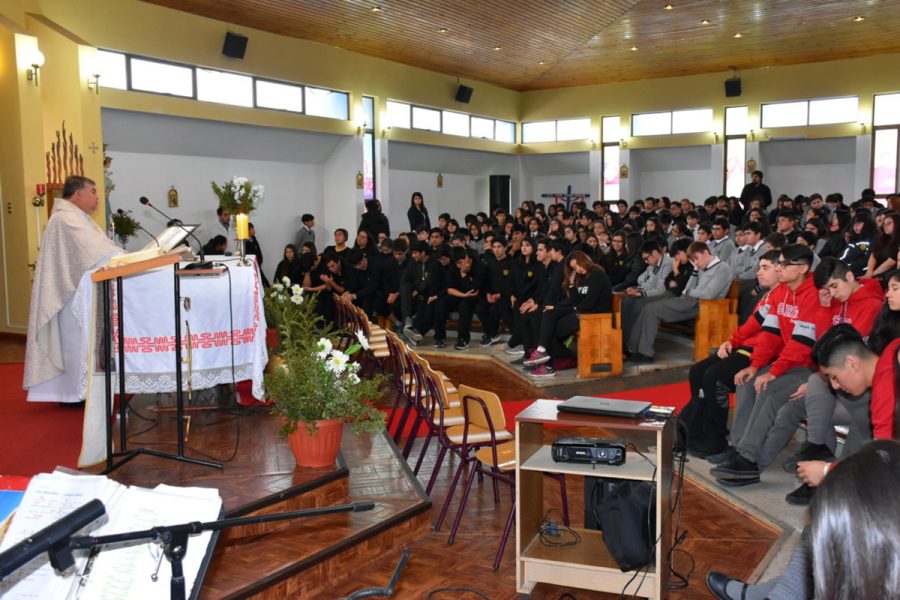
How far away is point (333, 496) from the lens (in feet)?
13.1

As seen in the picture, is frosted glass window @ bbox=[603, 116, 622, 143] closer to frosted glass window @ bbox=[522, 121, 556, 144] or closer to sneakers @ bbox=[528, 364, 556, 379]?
frosted glass window @ bbox=[522, 121, 556, 144]

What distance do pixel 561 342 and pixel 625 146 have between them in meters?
10.6

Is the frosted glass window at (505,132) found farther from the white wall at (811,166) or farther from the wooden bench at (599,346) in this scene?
the wooden bench at (599,346)

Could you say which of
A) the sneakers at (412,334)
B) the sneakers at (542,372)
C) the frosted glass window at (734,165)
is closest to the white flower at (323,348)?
the sneakers at (542,372)

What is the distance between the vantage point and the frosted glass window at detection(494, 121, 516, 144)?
60.1 ft

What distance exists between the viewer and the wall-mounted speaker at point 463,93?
16578 mm

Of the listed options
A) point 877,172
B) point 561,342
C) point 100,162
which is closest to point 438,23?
point 100,162

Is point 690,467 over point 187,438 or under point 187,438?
under

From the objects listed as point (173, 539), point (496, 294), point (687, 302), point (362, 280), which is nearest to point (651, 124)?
point (362, 280)

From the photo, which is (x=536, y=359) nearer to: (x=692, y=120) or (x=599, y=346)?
(x=599, y=346)

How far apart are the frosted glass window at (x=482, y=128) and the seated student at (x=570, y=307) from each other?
1020cm

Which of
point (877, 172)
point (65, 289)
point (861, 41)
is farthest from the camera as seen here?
point (877, 172)

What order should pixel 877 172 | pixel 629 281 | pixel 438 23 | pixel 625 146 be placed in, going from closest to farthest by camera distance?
pixel 629 281 < pixel 438 23 < pixel 877 172 < pixel 625 146

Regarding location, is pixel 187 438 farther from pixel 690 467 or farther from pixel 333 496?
pixel 690 467
